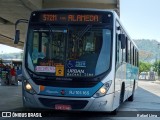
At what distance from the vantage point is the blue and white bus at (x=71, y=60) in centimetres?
1064

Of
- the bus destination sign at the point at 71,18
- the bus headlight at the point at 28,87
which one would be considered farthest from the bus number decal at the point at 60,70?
the bus destination sign at the point at 71,18

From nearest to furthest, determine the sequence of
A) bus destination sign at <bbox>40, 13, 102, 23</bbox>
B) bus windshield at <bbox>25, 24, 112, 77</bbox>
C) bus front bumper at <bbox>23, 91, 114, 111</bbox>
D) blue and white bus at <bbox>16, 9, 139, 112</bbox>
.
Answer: bus front bumper at <bbox>23, 91, 114, 111</bbox>, blue and white bus at <bbox>16, 9, 139, 112</bbox>, bus windshield at <bbox>25, 24, 112, 77</bbox>, bus destination sign at <bbox>40, 13, 102, 23</bbox>

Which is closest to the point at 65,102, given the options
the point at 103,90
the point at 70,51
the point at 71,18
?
the point at 103,90

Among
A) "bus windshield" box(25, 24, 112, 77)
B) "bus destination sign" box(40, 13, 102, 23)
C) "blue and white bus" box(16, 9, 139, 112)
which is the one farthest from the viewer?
"bus destination sign" box(40, 13, 102, 23)

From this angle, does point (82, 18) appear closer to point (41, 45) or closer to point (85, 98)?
point (41, 45)

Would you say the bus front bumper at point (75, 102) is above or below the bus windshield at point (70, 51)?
below

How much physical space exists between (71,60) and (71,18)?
4.04ft

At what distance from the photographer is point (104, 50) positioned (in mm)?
11000

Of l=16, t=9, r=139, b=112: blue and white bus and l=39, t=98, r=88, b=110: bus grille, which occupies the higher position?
l=16, t=9, r=139, b=112: blue and white bus

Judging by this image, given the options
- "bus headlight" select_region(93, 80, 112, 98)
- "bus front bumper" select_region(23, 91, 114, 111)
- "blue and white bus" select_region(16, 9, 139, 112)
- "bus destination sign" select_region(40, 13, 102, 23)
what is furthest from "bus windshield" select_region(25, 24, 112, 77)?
"bus front bumper" select_region(23, 91, 114, 111)

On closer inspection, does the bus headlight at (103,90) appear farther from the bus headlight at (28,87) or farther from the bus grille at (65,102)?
the bus headlight at (28,87)

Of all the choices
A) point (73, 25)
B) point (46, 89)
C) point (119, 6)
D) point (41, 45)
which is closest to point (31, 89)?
point (46, 89)

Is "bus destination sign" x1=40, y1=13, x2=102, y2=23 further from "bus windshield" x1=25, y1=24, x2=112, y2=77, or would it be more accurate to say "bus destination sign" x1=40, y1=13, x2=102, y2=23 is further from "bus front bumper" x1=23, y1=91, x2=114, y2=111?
"bus front bumper" x1=23, y1=91, x2=114, y2=111

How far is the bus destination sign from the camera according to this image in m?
11.2
